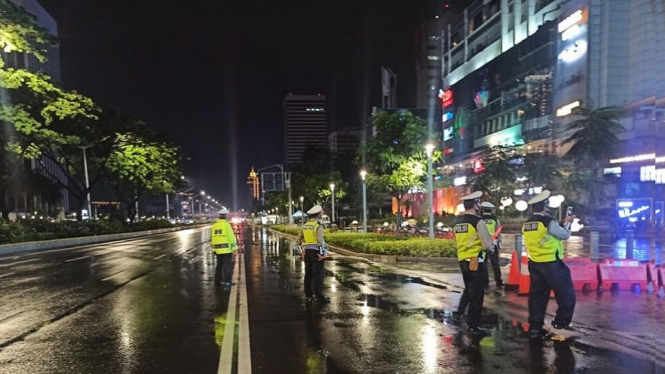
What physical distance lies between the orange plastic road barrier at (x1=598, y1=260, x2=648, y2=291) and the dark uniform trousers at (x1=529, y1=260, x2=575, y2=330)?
411 centimetres

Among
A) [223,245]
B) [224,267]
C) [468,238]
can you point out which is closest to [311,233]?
[223,245]

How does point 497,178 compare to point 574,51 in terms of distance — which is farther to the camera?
point 574,51

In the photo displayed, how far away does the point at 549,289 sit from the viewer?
703 centimetres

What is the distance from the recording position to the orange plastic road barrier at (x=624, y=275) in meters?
10.4

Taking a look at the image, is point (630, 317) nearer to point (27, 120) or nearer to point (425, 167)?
point (425, 167)

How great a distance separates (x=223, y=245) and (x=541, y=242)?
713 cm

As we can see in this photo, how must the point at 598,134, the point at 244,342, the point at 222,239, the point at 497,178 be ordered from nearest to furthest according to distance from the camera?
the point at 244,342, the point at 222,239, the point at 598,134, the point at 497,178

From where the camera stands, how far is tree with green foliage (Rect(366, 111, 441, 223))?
21734 mm

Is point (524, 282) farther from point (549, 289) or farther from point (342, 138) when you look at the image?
point (342, 138)

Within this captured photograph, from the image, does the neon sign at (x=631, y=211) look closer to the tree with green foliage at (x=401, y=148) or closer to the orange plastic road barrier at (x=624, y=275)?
the tree with green foliage at (x=401, y=148)

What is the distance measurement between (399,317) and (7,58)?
44124 mm

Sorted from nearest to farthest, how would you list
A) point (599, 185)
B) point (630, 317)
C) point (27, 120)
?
point (630, 317) → point (27, 120) → point (599, 185)

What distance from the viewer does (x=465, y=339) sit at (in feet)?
22.2

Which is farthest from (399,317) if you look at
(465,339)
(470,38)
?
(470,38)
